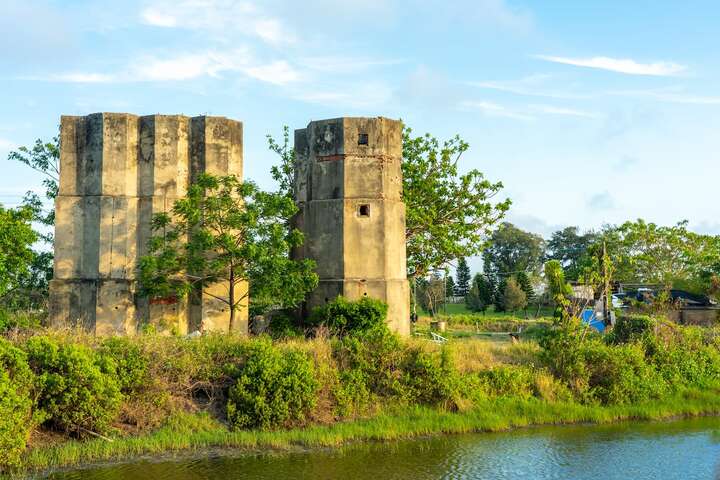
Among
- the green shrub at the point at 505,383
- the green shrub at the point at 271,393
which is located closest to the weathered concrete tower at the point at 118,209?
the green shrub at the point at 271,393

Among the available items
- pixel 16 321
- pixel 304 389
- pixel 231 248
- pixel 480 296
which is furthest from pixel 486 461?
pixel 480 296

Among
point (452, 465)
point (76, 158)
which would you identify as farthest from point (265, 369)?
point (76, 158)

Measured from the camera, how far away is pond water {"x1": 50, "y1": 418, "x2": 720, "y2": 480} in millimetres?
12719

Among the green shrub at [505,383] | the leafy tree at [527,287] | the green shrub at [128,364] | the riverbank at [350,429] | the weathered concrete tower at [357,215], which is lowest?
the riverbank at [350,429]

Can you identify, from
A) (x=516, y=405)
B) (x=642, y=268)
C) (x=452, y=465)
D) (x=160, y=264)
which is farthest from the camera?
(x=642, y=268)

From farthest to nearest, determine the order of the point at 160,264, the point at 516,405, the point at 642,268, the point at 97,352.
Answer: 1. the point at 642,268
2. the point at 160,264
3. the point at 516,405
4. the point at 97,352

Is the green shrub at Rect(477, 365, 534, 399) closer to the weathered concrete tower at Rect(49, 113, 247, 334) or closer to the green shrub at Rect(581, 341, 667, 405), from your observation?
the green shrub at Rect(581, 341, 667, 405)

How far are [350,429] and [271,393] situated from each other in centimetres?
184

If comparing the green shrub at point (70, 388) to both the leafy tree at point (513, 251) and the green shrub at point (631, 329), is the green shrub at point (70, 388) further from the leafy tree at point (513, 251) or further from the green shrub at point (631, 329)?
the leafy tree at point (513, 251)

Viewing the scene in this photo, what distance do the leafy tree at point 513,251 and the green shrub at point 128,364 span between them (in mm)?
56892

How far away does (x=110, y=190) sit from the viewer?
71.2 ft

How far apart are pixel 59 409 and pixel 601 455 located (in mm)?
10419

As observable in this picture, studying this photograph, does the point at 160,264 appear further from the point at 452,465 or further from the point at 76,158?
the point at 452,465

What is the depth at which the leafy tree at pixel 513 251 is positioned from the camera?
69.9m
